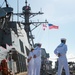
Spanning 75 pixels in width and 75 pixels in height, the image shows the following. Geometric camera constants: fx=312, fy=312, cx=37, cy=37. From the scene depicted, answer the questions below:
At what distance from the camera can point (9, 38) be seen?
18.2 metres

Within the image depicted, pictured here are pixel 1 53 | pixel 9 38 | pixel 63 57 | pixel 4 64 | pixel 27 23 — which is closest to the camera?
pixel 63 57

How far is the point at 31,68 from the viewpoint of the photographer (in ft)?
41.3

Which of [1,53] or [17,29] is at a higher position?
[17,29]

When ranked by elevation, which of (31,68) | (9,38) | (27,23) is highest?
(27,23)

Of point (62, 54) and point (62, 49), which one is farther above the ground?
point (62, 49)

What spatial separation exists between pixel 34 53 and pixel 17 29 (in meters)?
Answer: 9.07

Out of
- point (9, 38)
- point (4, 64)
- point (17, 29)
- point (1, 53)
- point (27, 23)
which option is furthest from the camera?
point (27, 23)

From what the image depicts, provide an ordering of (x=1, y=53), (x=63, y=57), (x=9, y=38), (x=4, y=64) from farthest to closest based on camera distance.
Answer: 1. (x=9, y=38)
2. (x=1, y=53)
3. (x=4, y=64)
4. (x=63, y=57)

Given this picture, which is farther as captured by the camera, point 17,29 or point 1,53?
point 17,29

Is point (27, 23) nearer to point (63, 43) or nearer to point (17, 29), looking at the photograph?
point (17, 29)

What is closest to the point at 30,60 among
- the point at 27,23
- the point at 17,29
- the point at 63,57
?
the point at 63,57

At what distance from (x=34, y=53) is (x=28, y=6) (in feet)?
89.6

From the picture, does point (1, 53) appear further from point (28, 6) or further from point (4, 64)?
point (28, 6)

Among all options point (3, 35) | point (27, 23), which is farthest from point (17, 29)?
point (27, 23)
